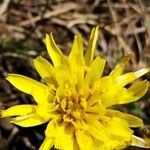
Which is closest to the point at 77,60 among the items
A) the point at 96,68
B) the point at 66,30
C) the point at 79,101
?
the point at 96,68

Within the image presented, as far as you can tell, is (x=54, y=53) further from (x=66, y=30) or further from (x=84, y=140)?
(x=66, y=30)

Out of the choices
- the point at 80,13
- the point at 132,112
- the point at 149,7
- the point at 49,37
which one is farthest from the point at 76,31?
the point at 49,37

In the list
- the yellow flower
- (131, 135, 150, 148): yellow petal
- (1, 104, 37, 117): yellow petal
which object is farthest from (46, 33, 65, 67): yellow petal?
(131, 135, 150, 148): yellow petal

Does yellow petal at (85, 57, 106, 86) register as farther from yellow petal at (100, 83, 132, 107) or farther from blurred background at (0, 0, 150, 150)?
blurred background at (0, 0, 150, 150)

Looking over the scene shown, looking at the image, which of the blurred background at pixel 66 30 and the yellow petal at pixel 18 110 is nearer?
the yellow petal at pixel 18 110

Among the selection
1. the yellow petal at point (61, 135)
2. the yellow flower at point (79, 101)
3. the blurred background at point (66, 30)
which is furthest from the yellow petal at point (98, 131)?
the blurred background at point (66, 30)

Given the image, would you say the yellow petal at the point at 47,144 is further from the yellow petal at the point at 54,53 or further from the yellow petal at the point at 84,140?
the yellow petal at the point at 54,53

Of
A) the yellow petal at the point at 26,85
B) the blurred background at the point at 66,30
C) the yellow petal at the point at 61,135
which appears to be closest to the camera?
the yellow petal at the point at 61,135
